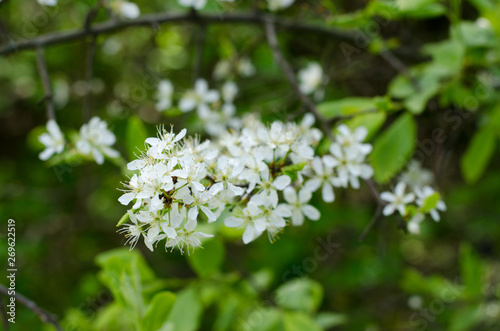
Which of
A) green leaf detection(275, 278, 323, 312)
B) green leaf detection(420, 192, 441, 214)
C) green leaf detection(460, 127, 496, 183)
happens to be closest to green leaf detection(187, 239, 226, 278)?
green leaf detection(275, 278, 323, 312)

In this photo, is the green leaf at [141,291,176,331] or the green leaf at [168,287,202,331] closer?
the green leaf at [141,291,176,331]

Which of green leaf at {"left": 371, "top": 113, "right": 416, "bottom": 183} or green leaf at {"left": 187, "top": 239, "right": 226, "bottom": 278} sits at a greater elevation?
green leaf at {"left": 371, "top": 113, "right": 416, "bottom": 183}

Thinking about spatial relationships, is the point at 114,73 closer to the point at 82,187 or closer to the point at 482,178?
the point at 82,187

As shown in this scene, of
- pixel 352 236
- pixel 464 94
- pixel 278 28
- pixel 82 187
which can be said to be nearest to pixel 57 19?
pixel 82 187

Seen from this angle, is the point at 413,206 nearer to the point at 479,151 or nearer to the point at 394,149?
the point at 394,149

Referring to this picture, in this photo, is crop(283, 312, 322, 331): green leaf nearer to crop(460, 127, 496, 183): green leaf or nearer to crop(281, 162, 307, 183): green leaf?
crop(281, 162, 307, 183): green leaf

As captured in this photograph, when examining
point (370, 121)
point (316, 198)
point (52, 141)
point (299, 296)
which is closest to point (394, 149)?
point (370, 121)
